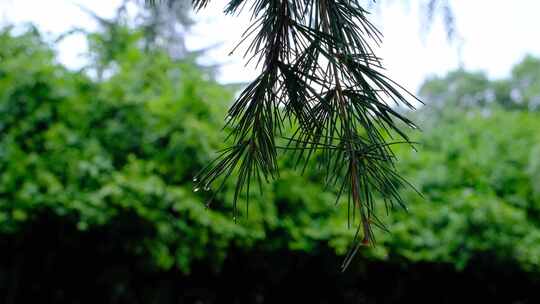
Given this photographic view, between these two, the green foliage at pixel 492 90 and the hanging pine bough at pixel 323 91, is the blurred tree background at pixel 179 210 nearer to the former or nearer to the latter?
the hanging pine bough at pixel 323 91

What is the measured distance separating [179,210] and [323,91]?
345 cm

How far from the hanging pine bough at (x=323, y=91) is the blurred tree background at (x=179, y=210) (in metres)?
2.19

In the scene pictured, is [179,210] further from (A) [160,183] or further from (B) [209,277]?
(B) [209,277]

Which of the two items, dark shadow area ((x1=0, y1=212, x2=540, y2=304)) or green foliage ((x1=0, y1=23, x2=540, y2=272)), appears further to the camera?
dark shadow area ((x1=0, y1=212, x2=540, y2=304))

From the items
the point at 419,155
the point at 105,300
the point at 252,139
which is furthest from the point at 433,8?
the point at 419,155

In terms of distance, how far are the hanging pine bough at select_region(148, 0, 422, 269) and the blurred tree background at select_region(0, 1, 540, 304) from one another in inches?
86.1

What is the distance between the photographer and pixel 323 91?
3.67 feet

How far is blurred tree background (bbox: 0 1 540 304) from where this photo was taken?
14.0 feet

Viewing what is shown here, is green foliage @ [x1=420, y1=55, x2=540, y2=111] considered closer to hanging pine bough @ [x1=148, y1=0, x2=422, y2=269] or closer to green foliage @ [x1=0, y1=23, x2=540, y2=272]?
green foliage @ [x1=0, y1=23, x2=540, y2=272]

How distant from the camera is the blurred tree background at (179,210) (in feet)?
14.0

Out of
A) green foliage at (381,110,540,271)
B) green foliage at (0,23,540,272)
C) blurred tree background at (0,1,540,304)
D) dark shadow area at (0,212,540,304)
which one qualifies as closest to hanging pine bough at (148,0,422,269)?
blurred tree background at (0,1,540,304)

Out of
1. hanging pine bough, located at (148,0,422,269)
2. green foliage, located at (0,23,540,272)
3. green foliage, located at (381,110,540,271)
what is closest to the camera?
hanging pine bough, located at (148,0,422,269)

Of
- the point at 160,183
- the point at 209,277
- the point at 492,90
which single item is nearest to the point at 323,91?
the point at 160,183

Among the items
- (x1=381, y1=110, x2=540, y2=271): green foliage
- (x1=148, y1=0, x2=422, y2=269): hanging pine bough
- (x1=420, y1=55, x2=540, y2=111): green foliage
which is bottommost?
(x1=148, y1=0, x2=422, y2=269): hanging pine bough
